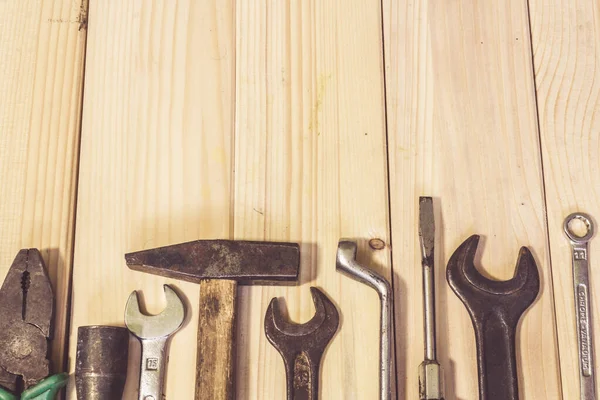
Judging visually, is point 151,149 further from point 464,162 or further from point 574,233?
point 574,233

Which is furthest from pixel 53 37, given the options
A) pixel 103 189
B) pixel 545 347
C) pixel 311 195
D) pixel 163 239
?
pixel 545 347

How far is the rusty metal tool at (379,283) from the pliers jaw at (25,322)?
1.81 ft

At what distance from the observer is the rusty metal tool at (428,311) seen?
Answer: 114 cm

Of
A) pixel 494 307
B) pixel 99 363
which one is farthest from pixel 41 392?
pixel 494 307

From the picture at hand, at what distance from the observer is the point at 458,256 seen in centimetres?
123

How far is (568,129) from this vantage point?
1.33m

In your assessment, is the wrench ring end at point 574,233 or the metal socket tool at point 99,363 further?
the wrench ring end at point 574,233

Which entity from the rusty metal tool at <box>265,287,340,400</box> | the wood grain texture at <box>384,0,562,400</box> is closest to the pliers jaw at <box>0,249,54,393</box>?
the rusty metal tool at <box>265,287,340,400</box>

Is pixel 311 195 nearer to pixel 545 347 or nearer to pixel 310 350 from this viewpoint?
pixel 310 350

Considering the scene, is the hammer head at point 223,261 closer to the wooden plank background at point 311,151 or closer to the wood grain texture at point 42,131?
the wooden plank background at point 311,151

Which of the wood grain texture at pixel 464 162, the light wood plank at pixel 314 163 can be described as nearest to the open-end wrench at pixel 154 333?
the light wood plank at pixel 314 163

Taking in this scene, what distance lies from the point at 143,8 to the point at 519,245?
94 cm

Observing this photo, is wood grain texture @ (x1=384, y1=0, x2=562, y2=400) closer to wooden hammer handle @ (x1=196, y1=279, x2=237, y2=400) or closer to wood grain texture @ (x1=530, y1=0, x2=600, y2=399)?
wood grain texture @ (x1=530, y1=0, x2=600, y2=399)

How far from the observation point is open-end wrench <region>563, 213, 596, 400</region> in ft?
3.89
